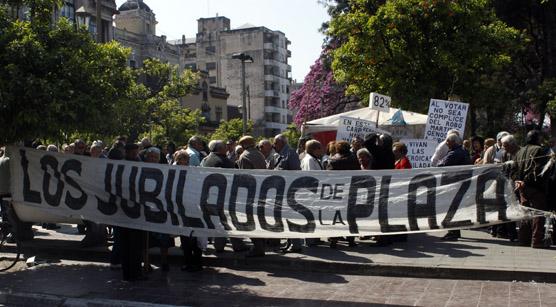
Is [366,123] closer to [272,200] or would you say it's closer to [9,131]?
[272,200]

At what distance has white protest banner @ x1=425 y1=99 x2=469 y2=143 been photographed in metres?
13.6

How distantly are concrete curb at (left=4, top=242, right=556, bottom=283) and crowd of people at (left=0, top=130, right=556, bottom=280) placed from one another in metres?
0.28

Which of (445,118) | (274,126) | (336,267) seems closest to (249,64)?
(274,126)

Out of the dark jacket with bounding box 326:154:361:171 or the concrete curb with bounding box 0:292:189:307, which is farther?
the dark jacket with bounding box 326:154:361:171

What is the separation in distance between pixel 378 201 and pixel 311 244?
302cm

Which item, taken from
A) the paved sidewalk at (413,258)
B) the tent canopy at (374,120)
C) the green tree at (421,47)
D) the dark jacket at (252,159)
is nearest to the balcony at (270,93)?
the green tree at (421,47)

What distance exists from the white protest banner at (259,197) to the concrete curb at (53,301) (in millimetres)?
1361

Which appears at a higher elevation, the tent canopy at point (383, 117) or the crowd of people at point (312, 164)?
the tent canopy at point (383, 117)

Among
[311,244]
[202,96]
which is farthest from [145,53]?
[311,244]

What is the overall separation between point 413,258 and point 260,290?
2.46 meters

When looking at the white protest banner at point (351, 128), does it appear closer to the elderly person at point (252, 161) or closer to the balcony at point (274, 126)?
the elderly person at point (252, 161)

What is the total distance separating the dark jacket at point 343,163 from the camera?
9.88 metres

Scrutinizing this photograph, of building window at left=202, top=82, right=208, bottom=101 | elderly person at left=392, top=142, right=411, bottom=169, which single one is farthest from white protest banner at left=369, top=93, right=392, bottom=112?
building window at left=202, top=82, right=208, bottom=101

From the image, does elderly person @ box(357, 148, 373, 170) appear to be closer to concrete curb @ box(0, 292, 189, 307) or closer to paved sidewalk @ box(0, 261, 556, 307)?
paved sidewalk @ box(0, 261, 556, 307)
